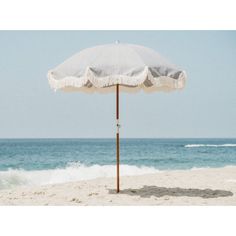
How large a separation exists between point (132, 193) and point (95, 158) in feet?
51.6

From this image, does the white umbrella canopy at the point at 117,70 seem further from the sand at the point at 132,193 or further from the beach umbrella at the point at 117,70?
the sand at the point at 132,193

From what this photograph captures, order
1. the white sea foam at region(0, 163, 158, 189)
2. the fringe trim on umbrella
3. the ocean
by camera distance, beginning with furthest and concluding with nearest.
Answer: the ocean, the white sea foam at region(0, 163, 158, 189), the fringe trim on umbrella

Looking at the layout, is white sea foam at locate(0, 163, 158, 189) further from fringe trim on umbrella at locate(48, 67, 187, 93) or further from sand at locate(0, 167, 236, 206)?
fringe trim on umbrella at locate(48, 67, 187, 93)

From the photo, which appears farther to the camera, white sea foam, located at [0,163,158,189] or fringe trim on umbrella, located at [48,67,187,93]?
white sea foam, located at [0,163,158,189]

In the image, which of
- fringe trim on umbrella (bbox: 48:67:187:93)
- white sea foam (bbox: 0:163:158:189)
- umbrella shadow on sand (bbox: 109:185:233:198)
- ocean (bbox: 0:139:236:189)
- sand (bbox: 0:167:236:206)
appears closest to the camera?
fringe trim on umbrella (bbox: 48:67:187:93)

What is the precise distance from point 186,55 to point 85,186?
8.53 m

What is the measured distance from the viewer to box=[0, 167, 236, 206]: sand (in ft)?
20.8

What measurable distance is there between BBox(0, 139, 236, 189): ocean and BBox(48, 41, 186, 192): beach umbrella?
895cm

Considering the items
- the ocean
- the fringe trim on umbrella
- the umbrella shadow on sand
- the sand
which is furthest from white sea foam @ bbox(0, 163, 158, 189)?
the fringe trim on umbrella

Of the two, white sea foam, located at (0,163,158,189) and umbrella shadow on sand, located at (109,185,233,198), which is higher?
umbrella shadow on sand, located at (109,185,233,198)
